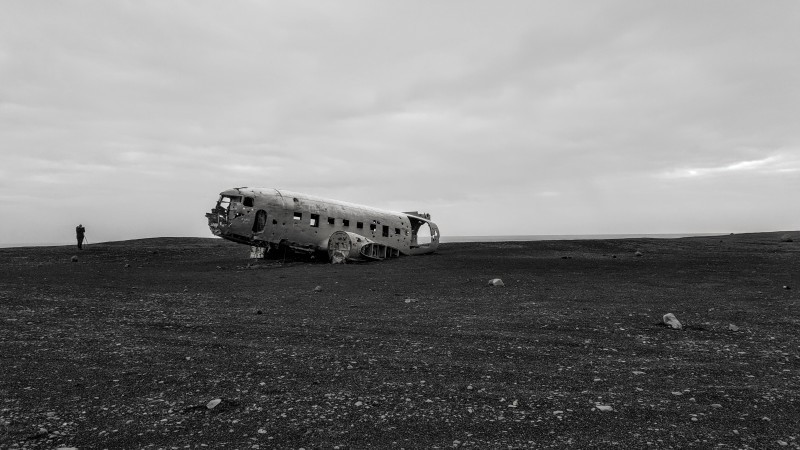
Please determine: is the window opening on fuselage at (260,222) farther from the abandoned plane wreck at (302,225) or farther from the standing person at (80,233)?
the standing person at (80,233)

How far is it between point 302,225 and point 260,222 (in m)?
2.34

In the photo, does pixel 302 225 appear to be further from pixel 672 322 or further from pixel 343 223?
pixel 672 322

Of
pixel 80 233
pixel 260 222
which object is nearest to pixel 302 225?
pixel 260 222

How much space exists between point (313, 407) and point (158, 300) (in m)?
9.55

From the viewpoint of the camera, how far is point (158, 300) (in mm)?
12898

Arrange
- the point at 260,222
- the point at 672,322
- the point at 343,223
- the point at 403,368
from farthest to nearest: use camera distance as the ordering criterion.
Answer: the point at 343,223 < the point at 260,222 < the point at 672,322 < the point at 403,368

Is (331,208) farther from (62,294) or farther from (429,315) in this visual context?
(429,315)

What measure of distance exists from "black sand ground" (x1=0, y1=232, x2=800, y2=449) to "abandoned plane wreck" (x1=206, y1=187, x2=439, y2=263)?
10474mm

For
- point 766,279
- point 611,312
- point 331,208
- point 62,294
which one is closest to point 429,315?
point 611,312

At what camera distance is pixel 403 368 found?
261 inches

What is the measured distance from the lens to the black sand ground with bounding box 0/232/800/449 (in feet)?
15.0

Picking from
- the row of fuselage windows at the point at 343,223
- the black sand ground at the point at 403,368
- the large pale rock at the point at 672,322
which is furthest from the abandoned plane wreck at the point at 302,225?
the large pale rock at the point at 672,322

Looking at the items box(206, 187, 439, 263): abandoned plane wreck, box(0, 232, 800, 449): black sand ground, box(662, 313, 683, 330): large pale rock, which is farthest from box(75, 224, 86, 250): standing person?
box(662, 313, 683, 330): large pale rock

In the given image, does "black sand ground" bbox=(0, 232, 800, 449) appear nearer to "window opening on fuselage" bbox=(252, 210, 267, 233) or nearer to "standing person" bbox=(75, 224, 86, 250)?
"window opening on fuselage" bbox=(252, 210, 267, 233)
